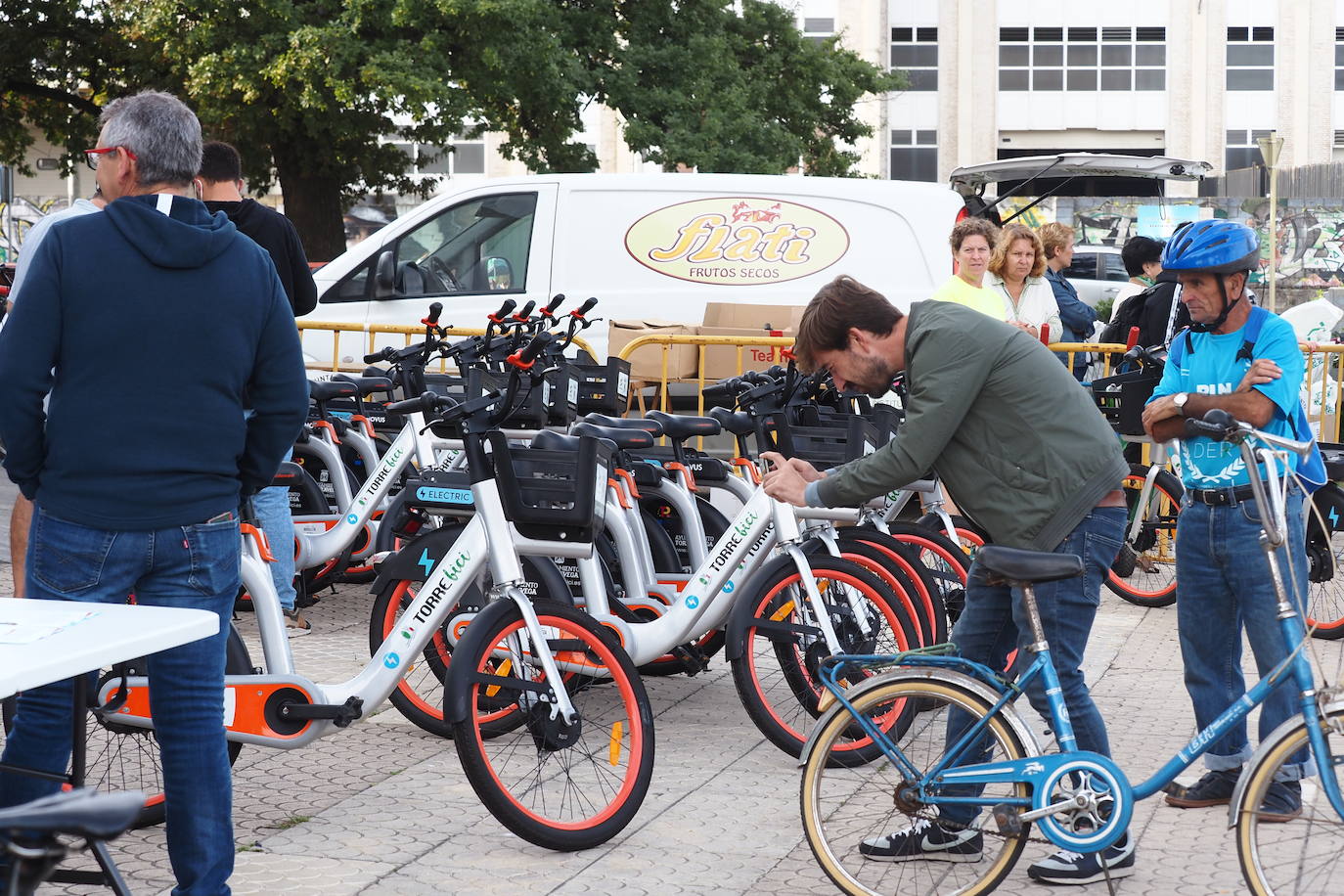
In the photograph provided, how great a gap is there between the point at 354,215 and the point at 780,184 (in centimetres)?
3735

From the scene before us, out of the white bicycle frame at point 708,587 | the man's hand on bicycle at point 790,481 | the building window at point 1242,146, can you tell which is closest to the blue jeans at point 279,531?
the white bicycle frame at point 708,587

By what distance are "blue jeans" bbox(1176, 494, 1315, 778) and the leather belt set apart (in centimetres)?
2

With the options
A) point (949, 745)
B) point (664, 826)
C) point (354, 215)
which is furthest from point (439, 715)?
point (354, 215)

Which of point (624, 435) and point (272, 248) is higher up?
point (272, 248)

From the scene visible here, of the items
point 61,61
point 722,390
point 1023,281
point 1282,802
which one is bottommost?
point 1282,802

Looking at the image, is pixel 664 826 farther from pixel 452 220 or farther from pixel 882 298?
pixel 452 220

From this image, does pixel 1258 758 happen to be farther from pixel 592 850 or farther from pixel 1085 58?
pixel 1085 58

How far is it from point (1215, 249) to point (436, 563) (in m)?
2.54

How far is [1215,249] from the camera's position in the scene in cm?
456

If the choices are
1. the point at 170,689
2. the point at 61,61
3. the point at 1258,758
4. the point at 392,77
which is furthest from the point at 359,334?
the point at 61,61

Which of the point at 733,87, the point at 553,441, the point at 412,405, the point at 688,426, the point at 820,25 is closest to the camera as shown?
the point at 412,405

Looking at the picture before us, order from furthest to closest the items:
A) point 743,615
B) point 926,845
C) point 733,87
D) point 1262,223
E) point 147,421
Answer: point 1262,223 → point 733,87 → point 743,615 → point 926,845 → point 147,421

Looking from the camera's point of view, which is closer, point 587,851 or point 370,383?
point 587,851

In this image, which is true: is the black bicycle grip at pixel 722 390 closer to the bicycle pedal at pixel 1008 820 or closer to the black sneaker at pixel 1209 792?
the black sneaker at pixel 1209 792
